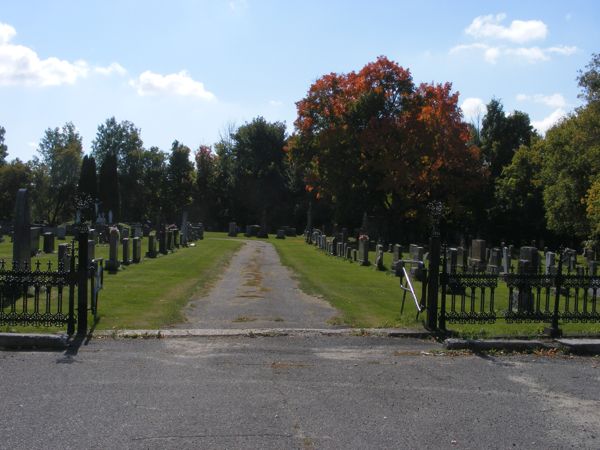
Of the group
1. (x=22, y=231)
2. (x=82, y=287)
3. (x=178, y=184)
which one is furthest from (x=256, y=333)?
(x=178, y=184)

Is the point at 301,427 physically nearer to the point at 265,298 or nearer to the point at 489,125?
the point at 265,298

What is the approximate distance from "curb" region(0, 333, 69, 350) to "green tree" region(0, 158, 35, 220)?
62861mm

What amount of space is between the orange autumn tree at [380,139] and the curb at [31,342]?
1512 inches

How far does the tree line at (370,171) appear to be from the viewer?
150ft

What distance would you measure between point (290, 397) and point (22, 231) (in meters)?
10.9

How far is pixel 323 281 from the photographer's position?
19.8 metres

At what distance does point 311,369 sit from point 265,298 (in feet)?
23.8

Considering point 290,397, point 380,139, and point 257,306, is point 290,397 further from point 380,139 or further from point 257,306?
point 380,139

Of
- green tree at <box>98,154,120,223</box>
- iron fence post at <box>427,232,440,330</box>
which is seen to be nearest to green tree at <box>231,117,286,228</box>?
green tree at <box>98,154,120,223</box>

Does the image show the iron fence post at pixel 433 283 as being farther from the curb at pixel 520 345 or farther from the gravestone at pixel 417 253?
the gravestone at pixel 417 253

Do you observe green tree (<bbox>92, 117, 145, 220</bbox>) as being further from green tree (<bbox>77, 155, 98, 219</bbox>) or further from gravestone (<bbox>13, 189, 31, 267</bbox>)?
gravestone (<bbox>13, 189, 31, 267</bbox>)

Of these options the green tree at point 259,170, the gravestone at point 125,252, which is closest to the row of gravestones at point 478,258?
the gravestone at point 125,252

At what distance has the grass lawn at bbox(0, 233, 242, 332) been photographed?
10906mm

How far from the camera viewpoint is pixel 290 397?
652 centimetres
